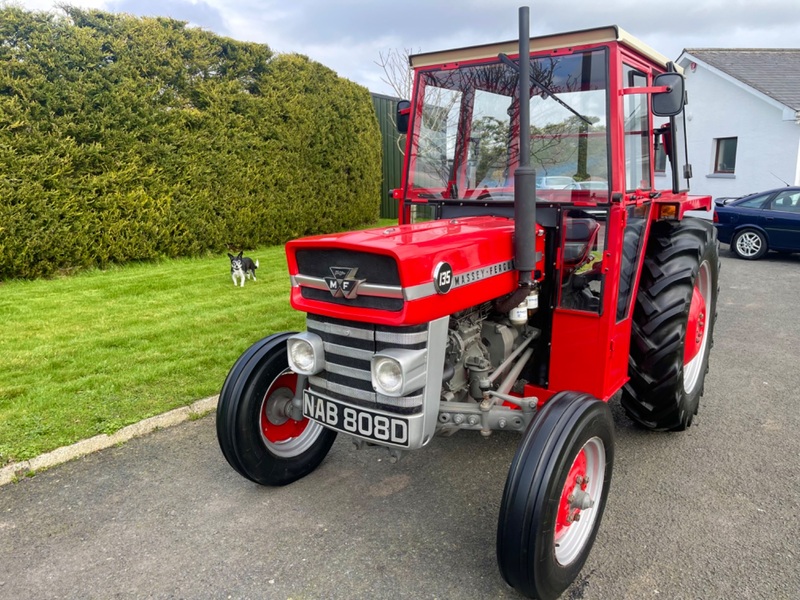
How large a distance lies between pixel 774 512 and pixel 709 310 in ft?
5.77

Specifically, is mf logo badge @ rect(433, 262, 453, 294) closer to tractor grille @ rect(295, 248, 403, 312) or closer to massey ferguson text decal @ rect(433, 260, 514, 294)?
massey ferguson text decal @ rect(433, 260, 514, 294)

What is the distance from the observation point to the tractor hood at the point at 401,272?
2.20m

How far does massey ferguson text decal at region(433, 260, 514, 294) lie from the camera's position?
2.24m

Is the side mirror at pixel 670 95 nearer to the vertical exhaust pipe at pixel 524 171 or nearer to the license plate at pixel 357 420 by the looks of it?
the vertical exhaust pipe at pixel 524 171

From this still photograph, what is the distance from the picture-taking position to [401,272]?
7.02 ft

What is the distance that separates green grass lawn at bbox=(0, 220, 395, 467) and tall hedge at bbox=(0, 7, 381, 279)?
0.75m

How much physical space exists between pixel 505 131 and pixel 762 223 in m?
9.21

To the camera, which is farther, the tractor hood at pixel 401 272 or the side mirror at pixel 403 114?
the side mirror at pixel 403 114

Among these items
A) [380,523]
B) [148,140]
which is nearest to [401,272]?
[380,523]

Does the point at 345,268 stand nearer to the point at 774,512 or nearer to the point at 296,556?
the point at 296,556

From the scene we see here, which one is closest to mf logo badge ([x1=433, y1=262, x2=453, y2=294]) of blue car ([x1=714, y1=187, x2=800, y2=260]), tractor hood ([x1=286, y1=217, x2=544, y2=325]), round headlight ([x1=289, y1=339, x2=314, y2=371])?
tractor hood ([x1=286, y1=217, x2=544, y2=325])

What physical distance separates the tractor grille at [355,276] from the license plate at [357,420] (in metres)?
0.43

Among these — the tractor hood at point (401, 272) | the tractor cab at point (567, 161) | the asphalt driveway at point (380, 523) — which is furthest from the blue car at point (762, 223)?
the tractor hood at point (401, 272)

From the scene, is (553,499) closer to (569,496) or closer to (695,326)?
(569,496)
